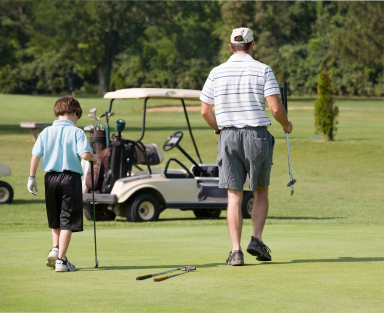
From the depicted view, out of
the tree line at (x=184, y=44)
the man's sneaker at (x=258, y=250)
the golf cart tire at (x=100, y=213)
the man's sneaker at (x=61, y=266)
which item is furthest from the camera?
the tree line at (x=184, y=44)

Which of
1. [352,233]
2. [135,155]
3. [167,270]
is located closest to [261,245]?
[167,270]

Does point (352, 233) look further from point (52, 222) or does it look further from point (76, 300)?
point (76, 300)

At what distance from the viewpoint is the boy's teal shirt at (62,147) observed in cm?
539

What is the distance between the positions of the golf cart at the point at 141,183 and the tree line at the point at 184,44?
167 feet

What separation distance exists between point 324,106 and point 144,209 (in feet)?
53.9

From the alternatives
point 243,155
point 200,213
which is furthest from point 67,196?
point 200,213

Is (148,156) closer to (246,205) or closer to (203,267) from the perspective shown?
(246,205)

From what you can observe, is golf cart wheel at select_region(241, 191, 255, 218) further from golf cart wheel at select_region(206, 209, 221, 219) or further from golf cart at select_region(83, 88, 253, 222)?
golf cart wheel at select_region(206, 209, 221, 219)

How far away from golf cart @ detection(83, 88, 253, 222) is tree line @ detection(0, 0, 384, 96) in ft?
167

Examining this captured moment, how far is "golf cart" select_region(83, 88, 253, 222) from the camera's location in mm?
11250

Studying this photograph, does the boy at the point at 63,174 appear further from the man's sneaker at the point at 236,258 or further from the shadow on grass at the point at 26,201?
the shadow on grass at the point at 26,201

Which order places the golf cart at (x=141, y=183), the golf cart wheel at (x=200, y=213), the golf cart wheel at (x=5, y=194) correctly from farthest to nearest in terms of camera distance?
the golf cart wheel at (x=5, y=194)
the golf cart wheel at (x=200, y=213)
the golf cart at (x=141, y=183)

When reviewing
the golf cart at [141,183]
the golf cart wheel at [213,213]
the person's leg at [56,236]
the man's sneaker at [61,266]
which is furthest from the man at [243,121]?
the golf cart wheel at [213,213]

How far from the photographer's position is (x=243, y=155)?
557cm
